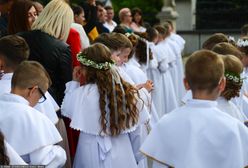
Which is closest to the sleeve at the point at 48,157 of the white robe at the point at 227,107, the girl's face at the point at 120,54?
the white robe at the point at 227,107

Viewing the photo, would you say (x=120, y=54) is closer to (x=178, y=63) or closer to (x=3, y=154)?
(x=3, y=154)

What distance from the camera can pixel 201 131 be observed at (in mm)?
4551

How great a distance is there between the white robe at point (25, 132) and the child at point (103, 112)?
1.06 meters

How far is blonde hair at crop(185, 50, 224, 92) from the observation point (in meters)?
4.59

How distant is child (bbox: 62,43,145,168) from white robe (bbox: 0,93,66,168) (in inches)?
41.6

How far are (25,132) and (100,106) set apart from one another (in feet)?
3.92

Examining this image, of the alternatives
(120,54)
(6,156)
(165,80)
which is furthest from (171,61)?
(6,156)

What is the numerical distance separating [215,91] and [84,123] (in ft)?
5.28

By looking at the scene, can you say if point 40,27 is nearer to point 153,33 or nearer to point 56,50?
point 56,50

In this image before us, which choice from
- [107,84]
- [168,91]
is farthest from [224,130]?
[168,91]

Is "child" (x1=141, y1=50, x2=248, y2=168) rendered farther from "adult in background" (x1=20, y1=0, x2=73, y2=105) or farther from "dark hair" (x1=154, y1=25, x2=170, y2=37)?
"dark hair" (x1=154, y1=25, x2=170, y2=37)

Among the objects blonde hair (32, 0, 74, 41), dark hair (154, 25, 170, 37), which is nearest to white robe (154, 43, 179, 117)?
dark hair (154, 25, 170, 37)

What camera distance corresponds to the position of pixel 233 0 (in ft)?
95.6

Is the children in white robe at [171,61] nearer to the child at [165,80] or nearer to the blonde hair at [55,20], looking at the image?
the child at [165,80]
